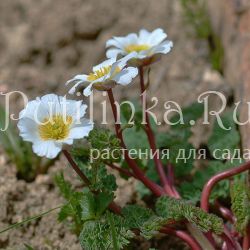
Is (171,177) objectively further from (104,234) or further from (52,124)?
(52,124)

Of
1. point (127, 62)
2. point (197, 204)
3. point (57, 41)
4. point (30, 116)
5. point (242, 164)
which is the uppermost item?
point (57, 41)

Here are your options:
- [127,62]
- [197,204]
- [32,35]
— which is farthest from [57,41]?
[197,204]

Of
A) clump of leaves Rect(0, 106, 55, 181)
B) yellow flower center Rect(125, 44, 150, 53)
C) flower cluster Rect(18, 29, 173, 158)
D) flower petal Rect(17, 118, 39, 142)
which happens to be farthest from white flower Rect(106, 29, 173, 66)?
clump of leaves Rect(0, 106, 55, 181)

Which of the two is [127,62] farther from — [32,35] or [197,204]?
[32,35]

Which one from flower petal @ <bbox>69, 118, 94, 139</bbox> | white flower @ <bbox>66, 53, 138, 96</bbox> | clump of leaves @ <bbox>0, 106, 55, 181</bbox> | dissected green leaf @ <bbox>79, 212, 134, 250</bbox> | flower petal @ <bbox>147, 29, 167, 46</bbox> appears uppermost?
flower petal @ <bbox>147, 29, 167, 46</bbox>

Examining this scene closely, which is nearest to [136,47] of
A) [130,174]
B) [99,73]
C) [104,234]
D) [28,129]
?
[99,73]

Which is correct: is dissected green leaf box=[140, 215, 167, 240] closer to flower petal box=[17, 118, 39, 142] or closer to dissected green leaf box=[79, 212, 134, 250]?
dissected green leaf box=[79, 212, 134, 250]

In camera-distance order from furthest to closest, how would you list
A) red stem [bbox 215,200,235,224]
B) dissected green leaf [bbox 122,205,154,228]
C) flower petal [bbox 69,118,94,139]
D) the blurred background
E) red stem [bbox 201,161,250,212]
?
1. the blurred background
2. red stem [bbox 215,200,235,224]
3. red stem [bbox 201,161,250,212]
4. dissected green leaf [bbox 122,205,154,228]
5. flower petal [bbox 69,118,94,139]
